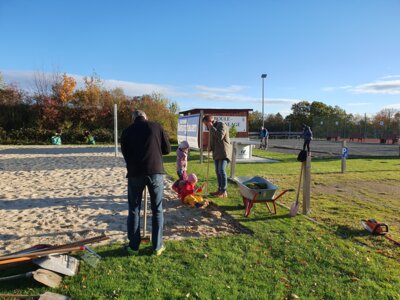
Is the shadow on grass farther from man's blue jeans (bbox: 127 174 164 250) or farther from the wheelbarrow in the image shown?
man's blue jeans (bbox: 127 174 164 250)

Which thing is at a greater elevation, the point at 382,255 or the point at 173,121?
the point at 173,121

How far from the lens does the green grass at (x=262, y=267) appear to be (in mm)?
3615

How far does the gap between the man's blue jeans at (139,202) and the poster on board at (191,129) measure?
12.3 m

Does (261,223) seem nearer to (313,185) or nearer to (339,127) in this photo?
(313,185)

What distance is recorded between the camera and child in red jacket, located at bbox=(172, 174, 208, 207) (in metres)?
7.08

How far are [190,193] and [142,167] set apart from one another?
9.80 feet

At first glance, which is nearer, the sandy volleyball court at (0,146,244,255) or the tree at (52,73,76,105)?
the sandy volleyball court at (0,146,244,255)

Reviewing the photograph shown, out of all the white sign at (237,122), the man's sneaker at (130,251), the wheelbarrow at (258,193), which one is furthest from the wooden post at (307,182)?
the white sign at (237,122)

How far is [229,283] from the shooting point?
150 inches

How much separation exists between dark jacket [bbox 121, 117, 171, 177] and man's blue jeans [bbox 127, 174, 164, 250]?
0.11 meters

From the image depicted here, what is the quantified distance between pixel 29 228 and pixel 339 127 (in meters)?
45.2

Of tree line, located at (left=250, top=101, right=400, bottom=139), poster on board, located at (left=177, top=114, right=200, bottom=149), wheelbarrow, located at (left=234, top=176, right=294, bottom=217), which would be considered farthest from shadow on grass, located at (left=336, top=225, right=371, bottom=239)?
tree line, located at (left=250, top=101, right=400, bottom=139)

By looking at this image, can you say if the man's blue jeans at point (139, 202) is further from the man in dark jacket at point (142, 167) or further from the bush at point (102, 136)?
the bush at point (102, 136)

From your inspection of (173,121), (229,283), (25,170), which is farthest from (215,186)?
(173,121)
